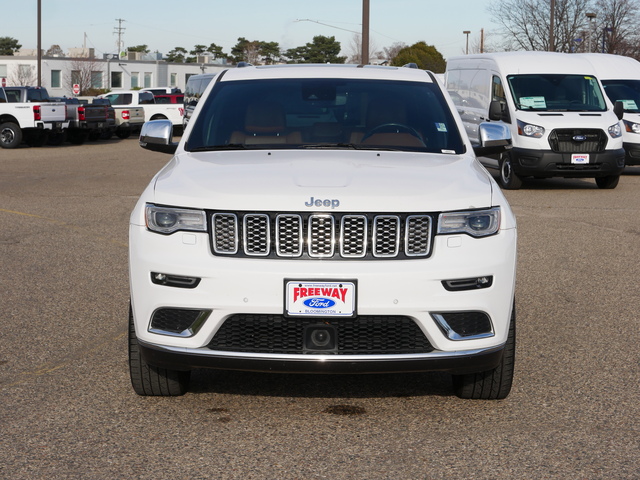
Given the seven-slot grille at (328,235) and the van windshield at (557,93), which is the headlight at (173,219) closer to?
the seven-slot grille at (328,235)

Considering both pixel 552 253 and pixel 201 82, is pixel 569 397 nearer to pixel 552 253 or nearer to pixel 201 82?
pixel 552 253

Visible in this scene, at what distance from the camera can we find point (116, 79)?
93625 millimetres

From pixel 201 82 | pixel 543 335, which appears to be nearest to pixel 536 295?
pixel 543 335

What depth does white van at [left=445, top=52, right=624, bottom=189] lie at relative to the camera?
55.8 feet

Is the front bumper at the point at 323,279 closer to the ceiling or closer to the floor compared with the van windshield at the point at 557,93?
closer to the floor

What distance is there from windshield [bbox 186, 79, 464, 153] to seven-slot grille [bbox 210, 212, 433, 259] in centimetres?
124

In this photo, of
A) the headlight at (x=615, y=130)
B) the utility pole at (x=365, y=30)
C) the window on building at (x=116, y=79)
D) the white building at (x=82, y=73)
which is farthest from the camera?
the window on building at (x=116, y=79)

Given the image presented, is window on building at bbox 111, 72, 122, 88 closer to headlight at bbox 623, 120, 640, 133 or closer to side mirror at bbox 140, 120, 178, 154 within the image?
headlight at bbox 623, 120, 640, 133

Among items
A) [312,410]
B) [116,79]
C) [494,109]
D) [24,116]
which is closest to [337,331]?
[312,410]

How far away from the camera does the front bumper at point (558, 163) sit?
1698cm

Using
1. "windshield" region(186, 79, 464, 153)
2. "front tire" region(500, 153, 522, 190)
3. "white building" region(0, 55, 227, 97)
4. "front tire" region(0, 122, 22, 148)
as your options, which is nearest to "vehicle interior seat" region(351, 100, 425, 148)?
"windshield" region(186, 79, 464, 153)

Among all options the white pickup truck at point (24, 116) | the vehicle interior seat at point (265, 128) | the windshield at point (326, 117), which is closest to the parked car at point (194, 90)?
the white pickup truck at point (24, 116)

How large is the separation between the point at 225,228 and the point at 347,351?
772 millimetres

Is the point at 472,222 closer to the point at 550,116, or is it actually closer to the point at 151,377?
the point at 151,377
